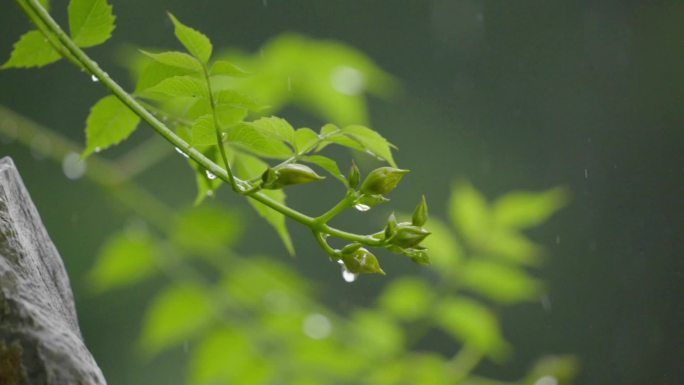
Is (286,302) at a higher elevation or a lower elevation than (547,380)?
higher

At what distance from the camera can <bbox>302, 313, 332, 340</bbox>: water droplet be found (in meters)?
1.36

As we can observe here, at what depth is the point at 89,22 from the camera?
723mm

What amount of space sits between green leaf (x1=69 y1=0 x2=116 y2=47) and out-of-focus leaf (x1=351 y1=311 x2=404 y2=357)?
2.42 feet

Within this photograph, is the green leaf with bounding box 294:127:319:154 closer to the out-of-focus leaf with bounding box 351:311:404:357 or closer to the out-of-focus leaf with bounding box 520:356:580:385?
the out-of-focus leaf with bounding box 351:311:404:357

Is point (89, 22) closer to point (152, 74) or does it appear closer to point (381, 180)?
point (152, 74)

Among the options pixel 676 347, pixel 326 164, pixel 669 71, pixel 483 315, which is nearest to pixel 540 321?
pixel 676 347

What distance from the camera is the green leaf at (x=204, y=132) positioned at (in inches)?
25.5

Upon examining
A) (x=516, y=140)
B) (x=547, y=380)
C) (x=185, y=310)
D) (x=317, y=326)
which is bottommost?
(x=516, y=140)

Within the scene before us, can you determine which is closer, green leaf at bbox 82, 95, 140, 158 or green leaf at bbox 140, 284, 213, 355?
green leaf at bbox 82, 95, 140, 158

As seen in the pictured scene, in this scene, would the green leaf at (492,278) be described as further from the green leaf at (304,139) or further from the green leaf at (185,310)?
the green leaf at (304,139)

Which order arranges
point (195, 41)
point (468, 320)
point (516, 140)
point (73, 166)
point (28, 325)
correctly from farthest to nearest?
point (516, 140), point (468, 320), point (73, 166), point (195, 41), point (28, 325)

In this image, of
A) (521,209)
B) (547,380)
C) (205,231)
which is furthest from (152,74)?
(547,380)

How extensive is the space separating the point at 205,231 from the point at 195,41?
701 millimetres

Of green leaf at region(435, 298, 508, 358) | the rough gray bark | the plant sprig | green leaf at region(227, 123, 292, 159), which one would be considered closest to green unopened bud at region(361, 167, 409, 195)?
the plant sprig
